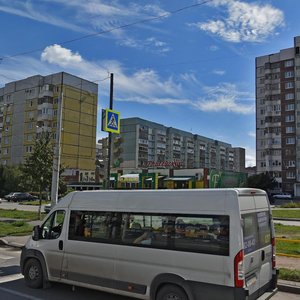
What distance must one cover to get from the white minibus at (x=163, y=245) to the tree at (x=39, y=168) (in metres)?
16.6

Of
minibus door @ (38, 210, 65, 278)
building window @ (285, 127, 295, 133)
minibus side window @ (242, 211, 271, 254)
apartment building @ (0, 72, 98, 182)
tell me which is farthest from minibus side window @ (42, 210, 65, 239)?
building window @ (285, 127, 295, 133)

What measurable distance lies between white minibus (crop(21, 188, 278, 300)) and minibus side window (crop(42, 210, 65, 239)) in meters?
0.02

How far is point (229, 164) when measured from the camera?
15025 centimetres

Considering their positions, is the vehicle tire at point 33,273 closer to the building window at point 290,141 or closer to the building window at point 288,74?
the building window at point 290,141

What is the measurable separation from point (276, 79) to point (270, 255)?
86.1m

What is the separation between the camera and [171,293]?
612cm

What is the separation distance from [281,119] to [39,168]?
7086 cm

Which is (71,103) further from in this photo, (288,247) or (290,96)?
(288,247)

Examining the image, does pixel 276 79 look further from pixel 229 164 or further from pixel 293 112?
pixel 229 164

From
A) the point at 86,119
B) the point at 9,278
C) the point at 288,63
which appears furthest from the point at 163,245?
the point at 288,63

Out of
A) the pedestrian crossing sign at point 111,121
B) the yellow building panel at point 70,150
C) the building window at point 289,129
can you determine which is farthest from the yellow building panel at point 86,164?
the pedestrian crossing sign at point 111,121

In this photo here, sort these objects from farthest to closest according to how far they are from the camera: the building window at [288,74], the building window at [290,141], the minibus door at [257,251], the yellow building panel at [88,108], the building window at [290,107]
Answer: the yellow building panel at [88,108]
the building window at [288,74]
the building window at [290,107]
the building window at [290,141]
the minibus door at [257,251]

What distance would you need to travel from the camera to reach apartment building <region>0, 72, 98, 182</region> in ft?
266

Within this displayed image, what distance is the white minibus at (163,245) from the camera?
5.75m
